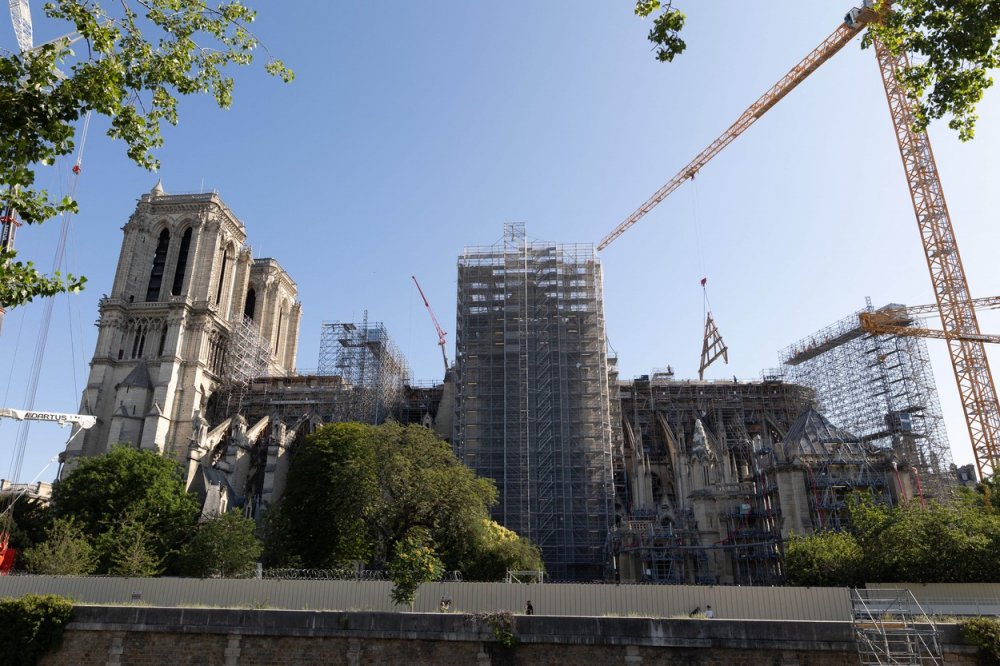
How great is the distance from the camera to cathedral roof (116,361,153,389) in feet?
165

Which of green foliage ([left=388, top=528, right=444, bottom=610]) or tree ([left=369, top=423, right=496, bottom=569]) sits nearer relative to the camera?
green foliage ([left=388, top=528, right=444, bottom=610])

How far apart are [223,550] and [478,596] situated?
60.4 feet

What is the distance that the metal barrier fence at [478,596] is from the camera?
1681 centimetres

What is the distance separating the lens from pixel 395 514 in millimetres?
29922

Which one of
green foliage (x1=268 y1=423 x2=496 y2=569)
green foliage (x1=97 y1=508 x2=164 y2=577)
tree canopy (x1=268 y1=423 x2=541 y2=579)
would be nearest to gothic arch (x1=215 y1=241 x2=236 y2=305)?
green foliage (x1=268 y1=423 x2=496 y2=569)

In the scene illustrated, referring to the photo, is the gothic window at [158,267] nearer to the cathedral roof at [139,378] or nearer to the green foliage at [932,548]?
the cathedral roof at [139,378]

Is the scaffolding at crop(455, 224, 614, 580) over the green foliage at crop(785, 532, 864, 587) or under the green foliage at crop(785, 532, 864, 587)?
over

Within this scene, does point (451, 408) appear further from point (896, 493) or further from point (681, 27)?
point (681, 27)

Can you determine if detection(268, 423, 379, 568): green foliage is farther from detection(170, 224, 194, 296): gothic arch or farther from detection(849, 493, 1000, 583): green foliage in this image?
detection(170, 224, 194, 296): gothic arch

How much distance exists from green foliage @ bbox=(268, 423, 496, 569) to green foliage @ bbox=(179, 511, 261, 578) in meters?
1.88

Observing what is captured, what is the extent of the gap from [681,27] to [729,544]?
1193 inches

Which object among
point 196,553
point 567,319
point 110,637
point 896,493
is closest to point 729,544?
point 896,493

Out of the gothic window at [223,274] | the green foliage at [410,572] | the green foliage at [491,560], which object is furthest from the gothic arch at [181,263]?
the green foliage at [410,572]

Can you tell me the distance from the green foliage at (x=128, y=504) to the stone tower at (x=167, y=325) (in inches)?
283
